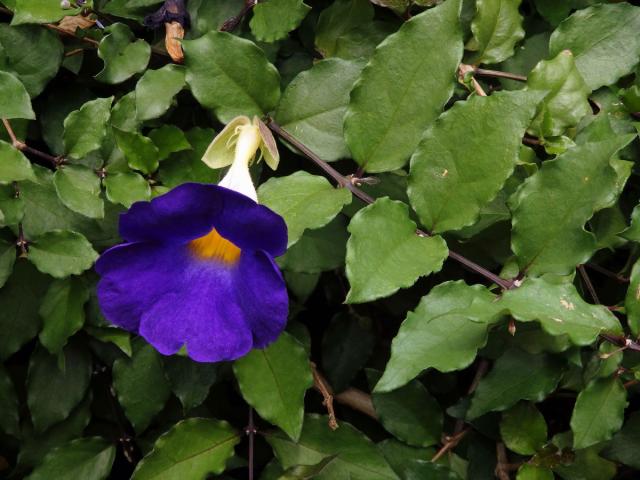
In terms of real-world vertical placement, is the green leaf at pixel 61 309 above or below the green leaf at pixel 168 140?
below

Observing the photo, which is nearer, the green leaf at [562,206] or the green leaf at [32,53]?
the green leaf at [562,206]

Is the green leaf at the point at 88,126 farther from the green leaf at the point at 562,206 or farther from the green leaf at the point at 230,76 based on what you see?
the green leaf at the point at 562,206

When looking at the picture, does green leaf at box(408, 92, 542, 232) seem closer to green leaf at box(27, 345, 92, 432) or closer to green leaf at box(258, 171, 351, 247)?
green leaf at box(258, 171, 351, 247)

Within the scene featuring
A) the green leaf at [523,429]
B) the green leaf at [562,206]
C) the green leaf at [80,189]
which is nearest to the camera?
the green leaf at [562,206]

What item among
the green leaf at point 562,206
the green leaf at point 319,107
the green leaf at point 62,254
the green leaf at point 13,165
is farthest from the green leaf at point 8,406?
the green leaf at point 562,206

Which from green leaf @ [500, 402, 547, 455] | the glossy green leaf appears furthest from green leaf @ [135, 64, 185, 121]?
green leaf @ [500, 402, 547, 455]

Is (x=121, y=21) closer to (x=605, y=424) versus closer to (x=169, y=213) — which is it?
(x=169, y=213)

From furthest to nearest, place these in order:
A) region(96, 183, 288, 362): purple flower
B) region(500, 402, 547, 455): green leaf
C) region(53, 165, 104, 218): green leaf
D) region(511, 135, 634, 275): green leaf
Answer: region(500, 402, 547, 455): green leaf < region(53, 165, 104, 218): green leaf < region(511, 135, 634, 275): green leaf < region(96, 183, 288, 362): purple flower
